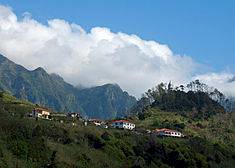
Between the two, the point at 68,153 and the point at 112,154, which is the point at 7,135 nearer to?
the point at 68,153

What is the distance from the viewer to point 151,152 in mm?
113500

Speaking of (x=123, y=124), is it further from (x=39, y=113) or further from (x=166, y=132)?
(x=39, y=113)

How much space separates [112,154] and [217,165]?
2392 cm

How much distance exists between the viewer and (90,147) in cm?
11012

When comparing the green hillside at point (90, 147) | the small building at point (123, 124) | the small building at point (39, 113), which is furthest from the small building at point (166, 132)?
the small building at point (39, 113)

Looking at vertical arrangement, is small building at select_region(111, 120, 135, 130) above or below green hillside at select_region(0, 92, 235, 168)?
above

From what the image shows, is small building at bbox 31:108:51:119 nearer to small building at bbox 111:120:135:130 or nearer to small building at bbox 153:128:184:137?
small building at bbox 111:120:135:130

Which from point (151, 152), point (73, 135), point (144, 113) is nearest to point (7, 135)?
point (73, 135)

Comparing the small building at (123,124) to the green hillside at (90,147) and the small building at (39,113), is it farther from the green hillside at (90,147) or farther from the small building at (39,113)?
the small building at (39,113)

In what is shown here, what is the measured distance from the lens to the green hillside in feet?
310

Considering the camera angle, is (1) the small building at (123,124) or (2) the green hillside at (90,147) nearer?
(2) the green hillside at (90,147)

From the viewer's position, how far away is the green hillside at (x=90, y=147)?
94.6 metres

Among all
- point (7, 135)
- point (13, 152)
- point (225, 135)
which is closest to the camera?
point (13, 152)

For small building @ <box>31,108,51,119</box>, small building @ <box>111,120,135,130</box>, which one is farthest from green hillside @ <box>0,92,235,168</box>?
small building @ <box>111,120,135,130</box>
